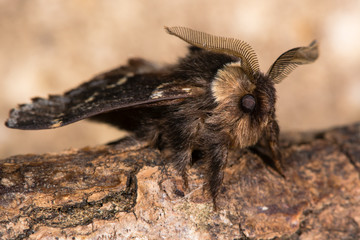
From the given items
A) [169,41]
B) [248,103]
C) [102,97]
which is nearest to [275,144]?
[248,103]

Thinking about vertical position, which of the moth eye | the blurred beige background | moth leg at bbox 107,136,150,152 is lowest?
the moth eye

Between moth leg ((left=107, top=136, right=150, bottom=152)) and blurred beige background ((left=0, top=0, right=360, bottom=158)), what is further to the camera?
blurred beige background ((left=0, top=0, right=360, bottom=158))

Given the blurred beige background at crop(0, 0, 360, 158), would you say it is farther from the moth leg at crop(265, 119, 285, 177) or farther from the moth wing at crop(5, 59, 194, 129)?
the moth leg at crop(265, 119, 285, 177)

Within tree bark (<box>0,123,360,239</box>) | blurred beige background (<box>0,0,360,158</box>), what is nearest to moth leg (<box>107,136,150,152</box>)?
tree bark (<box>0,123,360,239</box>)

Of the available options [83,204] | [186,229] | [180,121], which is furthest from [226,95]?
[83,204]

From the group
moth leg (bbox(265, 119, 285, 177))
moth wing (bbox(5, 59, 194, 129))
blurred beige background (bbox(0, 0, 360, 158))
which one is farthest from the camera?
blurred beige background (bbox(0, 0, 360, 158))

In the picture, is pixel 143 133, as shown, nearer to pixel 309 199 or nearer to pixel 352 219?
pixel 309 199

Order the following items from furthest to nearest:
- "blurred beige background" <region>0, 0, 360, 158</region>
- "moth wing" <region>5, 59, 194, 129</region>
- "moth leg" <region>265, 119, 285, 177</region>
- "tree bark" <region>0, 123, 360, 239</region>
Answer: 1. "blurred beige background" <region>0, 0, 360, 158</region>
2. "moth leg" <region>265, 119, 285, 177</region>
3. "moth wing" <region>5, 59, 194, 129</region>
4. "tree bark" <region>0, 123, 360, 239</region>

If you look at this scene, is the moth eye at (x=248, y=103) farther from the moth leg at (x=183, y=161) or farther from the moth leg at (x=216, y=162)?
the moth leg at (x=183, y=161)

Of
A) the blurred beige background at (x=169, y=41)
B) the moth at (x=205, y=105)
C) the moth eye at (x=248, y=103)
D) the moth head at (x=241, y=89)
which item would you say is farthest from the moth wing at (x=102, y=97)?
the blurred beige background at (x=169, y=41)
